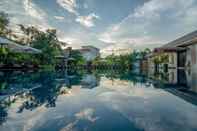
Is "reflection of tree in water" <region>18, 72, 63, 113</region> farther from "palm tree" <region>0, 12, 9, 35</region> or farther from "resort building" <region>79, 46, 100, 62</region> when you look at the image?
"resort building" <region>79, 46, 100, 62</region>

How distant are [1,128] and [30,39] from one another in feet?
92.6

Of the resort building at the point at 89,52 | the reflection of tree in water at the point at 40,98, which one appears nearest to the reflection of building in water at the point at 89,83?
the reflection of tree in water at the point at 40,98

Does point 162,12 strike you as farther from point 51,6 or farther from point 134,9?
point 51,6

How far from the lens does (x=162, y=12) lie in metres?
16.0

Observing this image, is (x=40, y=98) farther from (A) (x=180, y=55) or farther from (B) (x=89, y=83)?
(A) (x=180, y=55)

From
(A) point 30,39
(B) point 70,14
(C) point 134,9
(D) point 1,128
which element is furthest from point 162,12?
(A) point 30,39

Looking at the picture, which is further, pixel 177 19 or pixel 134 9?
pixel 177 19

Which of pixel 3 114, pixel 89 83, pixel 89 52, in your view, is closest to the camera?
pixel 3 114

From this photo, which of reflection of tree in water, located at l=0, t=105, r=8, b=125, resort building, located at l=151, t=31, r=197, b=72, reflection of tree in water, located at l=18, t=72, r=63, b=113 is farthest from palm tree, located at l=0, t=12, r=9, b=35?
reflection of tree in water, located at l=0, t=105, r=8, b=125

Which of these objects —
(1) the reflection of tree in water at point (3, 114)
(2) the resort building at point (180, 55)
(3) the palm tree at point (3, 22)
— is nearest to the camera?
(1) the reflection of tree in water at point (3, 114)

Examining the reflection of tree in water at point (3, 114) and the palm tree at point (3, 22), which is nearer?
the reflection of tree in water at point (3, 114)

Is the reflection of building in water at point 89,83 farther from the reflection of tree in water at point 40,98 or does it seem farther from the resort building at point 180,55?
the resort building at point 180,55

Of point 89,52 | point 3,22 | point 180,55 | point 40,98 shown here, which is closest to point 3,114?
point 40,98

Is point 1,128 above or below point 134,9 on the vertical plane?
below
